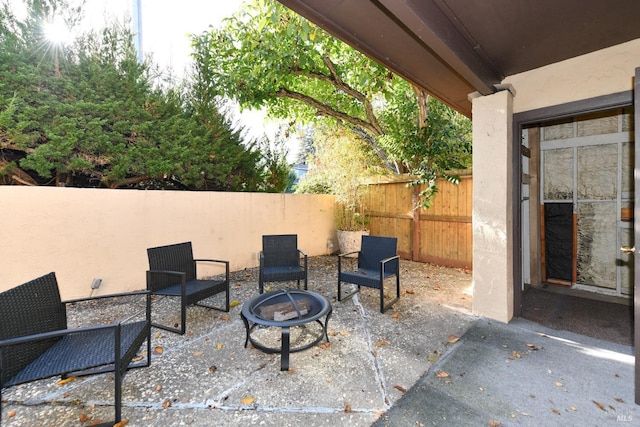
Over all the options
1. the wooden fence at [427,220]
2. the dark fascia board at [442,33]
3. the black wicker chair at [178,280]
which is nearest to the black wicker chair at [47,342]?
the black wicker chair at [178,280]

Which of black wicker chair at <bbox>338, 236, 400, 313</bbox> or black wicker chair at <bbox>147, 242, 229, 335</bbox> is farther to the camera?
black wicker chair at <bbox>338, 236, 400, 313</bbox>

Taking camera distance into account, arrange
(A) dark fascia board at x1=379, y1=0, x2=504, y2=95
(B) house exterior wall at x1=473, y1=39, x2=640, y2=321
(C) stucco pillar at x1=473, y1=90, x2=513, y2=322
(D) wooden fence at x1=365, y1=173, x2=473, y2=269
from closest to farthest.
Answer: (A) dark fascia board at x1=379, y1=0, x2=504, y2=95
(B) house exterior wall at x1=473, y1=39, x2=640, y2=321
(C) stucco pillar at x1=473, y1=90, x2=513, y2=322
(D) wooden fence at x1=365, y1=173, x2=473, y2=269

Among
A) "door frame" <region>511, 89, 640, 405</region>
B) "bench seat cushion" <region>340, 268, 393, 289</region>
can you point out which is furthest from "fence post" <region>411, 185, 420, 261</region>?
"door frame" <region>511, 89, 640, 405</region>

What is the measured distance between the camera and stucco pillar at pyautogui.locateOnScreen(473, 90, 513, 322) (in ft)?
10.1

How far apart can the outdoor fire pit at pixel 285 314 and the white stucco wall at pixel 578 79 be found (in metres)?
3.18

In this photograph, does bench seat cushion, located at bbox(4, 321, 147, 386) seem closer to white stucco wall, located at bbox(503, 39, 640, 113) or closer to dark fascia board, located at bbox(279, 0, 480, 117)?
dark fascia board, located at bbox(279, 0, 480, 117)

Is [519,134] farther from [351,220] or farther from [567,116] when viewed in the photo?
[351,220]

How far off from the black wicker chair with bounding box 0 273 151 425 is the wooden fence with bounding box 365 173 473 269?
5130mm

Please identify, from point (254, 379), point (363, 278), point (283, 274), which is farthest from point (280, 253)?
point (254, 379)

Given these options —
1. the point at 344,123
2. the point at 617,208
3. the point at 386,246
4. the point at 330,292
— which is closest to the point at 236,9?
the point at 344,123

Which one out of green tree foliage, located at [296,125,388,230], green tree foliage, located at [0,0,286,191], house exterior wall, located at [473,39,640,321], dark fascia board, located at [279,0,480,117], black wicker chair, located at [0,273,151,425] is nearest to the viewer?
black wicker chair, located at [0,273,151,425]

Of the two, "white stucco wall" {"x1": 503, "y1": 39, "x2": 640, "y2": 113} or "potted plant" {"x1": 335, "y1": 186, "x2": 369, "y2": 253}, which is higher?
"white stucco wall" {"x1": 503, "y1": 39, "x2": 640, "y2": 113}

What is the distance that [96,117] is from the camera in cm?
421

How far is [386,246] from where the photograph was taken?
3938 mm
